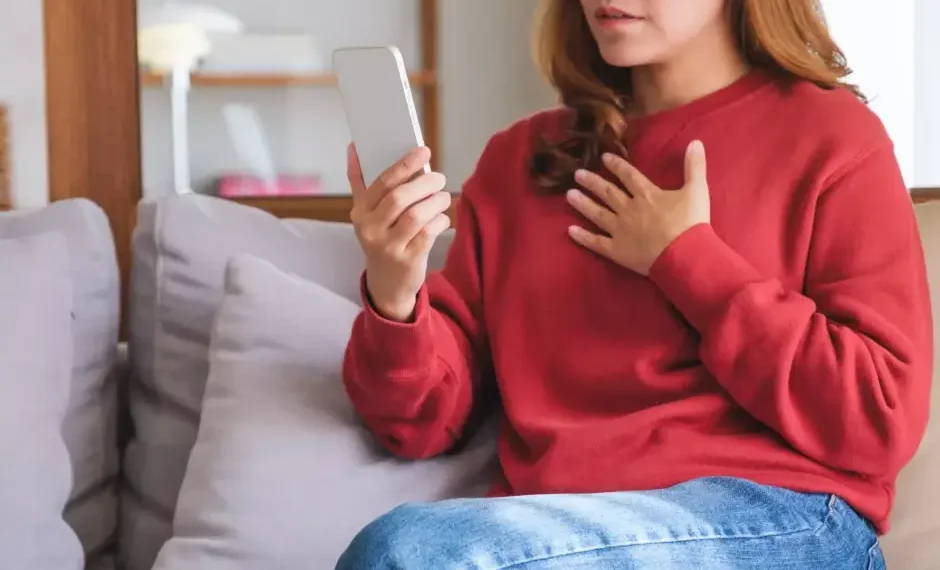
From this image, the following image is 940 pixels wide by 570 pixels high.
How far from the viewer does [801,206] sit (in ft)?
2.99

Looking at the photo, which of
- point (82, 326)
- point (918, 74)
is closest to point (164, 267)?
point (82, 326)

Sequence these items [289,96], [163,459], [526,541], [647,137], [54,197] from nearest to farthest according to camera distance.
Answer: [526,541]
[647,137]
[163,459]
[54,197]
[289,96]

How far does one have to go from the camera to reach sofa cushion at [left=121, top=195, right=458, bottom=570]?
1147 mm

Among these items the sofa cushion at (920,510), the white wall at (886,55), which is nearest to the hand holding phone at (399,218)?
the sofa cushion at (920,510)

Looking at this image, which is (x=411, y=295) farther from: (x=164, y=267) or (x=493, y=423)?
(x=164, y=267)

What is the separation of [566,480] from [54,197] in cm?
92

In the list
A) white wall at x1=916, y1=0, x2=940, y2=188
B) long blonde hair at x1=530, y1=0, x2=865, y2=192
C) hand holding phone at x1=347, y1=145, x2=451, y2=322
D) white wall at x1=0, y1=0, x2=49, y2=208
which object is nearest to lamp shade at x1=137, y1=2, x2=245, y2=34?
white wall at x1=0, y1=0, x2=49, y2=208

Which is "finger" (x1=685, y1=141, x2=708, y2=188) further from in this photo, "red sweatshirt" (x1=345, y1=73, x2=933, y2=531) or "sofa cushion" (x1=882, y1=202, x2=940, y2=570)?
"sofa cushion" (x1=882, y1=202, x2=940, y2=570)

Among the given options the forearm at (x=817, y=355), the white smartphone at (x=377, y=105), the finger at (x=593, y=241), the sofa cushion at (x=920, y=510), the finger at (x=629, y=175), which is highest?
the white smartphone at (x=377, y=105)

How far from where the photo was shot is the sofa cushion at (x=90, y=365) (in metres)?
1.13

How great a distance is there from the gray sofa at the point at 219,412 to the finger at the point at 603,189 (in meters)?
0.28

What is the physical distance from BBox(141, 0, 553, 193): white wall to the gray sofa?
365mm

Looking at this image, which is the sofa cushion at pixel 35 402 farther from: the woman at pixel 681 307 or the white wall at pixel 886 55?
the white wall at pixel 886 55

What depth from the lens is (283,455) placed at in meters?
0.97
